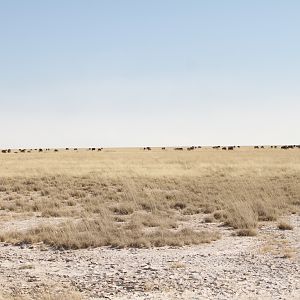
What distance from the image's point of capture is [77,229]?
17.9 metres

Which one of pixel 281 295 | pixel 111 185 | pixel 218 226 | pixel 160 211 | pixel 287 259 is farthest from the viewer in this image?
pixel 111 185

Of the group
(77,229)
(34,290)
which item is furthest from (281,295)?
(77,229)

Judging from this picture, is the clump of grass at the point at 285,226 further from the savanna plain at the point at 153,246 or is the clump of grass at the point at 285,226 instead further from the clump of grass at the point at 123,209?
the clump of grass at the point at 123,209

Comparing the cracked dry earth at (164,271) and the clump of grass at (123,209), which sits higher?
the clump of grass at (123,209)

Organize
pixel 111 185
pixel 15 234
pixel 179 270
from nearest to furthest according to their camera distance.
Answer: pixel 179 270, pixel 15 234, pixel 111 185

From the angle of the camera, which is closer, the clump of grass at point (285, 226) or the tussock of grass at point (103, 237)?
the tussock of grass at point (103, 237)

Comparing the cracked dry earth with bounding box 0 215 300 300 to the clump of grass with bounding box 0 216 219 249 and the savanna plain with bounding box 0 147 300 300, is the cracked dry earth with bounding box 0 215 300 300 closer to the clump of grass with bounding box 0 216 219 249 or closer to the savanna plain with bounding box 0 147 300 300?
the savanna plain with bounding box 0 147 300 300

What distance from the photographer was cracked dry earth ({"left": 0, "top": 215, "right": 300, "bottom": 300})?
10.4 meters

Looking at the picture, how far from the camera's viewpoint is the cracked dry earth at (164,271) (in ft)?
34.2

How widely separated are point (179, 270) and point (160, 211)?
11151 mm

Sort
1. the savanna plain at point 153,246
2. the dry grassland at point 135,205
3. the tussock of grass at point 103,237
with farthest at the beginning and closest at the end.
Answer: the dry grassland at point 135,205, the tussock of grass at point 103,237, the savanna plain at point 153,246

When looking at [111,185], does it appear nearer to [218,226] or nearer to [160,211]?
[160,211]

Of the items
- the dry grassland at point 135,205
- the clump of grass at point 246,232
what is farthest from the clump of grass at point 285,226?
the clump of grass at point 246,232

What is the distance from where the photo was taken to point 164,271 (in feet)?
39.8
